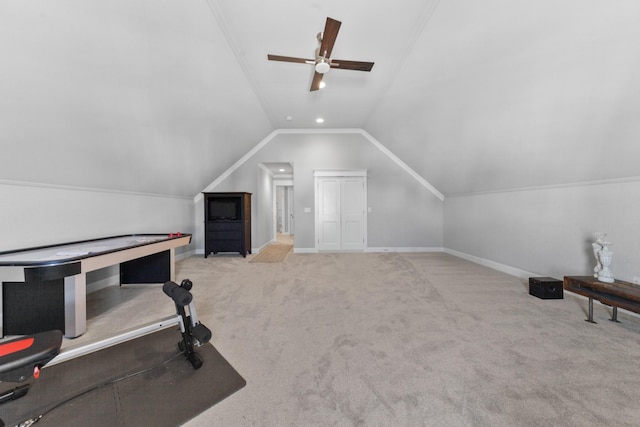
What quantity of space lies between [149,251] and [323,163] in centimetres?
409

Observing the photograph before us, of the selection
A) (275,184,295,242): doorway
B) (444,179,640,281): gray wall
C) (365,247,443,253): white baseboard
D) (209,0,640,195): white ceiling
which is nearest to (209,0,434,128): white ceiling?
(209,0,640,195): white ceiling

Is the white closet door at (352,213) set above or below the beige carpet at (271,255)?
above

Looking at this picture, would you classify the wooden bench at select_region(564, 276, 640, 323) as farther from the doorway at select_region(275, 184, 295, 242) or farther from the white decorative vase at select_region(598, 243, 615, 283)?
the doorway at select_region(275, 184, 295, 242)

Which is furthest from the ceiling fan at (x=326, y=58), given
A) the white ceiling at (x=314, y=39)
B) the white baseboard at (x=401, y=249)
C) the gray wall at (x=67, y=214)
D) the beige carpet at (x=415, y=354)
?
the white baseboard at (x=401, y=249)

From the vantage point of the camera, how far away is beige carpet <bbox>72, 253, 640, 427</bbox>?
4.30 ft

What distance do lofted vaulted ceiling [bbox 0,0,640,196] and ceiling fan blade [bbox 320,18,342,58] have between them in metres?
0.31

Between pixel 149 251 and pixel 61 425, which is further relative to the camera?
pixel 149 251

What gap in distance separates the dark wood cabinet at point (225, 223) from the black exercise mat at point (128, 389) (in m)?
3.46

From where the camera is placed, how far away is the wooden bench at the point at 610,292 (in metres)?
2.00

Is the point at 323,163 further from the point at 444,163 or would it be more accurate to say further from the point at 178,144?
the point at 178,144

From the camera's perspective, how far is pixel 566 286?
2.52m

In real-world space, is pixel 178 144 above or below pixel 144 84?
below

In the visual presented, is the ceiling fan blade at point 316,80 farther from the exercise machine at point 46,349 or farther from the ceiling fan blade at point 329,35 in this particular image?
the exercise machine at point 46,349

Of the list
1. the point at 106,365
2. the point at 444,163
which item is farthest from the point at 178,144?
the point at 444,163
